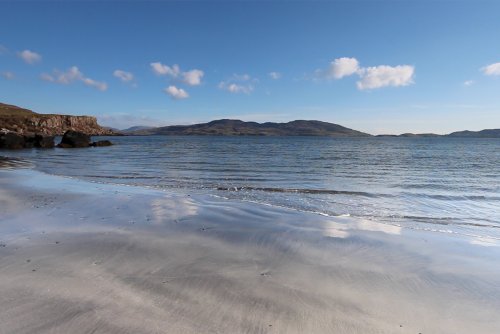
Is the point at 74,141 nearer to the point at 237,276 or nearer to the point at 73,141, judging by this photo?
the point at 73,141

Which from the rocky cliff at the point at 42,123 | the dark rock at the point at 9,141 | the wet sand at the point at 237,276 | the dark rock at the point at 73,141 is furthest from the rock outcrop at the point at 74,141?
the rocky cliff at the point at 42,123

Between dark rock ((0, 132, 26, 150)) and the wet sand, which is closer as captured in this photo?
the wet sand

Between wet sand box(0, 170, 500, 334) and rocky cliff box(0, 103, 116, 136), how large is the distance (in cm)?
13161

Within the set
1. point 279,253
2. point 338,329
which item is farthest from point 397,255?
point 338,329

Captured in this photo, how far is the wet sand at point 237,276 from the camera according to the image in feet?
14.7

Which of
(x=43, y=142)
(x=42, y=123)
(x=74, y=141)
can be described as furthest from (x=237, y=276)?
(x=42, y=123)

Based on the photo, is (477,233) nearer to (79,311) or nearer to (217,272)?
(217,272)

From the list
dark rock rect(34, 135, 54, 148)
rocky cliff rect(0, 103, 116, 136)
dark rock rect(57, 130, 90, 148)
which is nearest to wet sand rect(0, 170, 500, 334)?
dark rock rect(34, 135, 54, 148)

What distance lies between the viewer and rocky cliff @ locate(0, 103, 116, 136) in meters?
133

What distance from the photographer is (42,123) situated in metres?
154

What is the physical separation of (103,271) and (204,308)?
2.23 meters

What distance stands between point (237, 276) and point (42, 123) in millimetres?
173478

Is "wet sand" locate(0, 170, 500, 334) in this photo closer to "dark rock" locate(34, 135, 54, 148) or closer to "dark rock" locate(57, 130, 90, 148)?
"dark rock" locate(34, 135, 54, 148)

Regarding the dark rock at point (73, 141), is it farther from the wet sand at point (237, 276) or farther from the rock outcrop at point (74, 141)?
the wet sand at point (237, 276)
